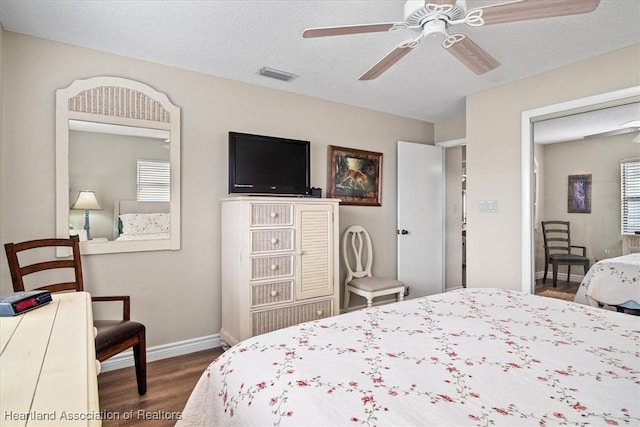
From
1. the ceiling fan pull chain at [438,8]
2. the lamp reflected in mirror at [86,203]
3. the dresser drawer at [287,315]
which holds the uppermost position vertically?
the ceiling fan pull chain at [438,8]

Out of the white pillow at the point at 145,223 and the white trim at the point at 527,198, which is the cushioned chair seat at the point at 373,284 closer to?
the white trim at the point at 527,198

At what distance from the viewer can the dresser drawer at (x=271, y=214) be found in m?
2.72

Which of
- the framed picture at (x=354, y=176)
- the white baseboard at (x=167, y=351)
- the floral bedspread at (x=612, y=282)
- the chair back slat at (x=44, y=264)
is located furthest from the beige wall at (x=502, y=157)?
the chair back slat at (x=44, y=264)

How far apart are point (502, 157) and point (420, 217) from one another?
130cm

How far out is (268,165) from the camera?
3.14m

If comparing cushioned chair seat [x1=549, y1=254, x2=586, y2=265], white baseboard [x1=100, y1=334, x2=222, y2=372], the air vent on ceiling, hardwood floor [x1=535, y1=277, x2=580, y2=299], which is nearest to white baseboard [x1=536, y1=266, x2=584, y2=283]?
hardwood floor [x1=535, y1=277, x2=580, y2=299]

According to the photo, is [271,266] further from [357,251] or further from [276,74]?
[276,74]

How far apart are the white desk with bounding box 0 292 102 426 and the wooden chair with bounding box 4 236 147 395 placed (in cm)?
89

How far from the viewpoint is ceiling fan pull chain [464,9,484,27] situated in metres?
1.51

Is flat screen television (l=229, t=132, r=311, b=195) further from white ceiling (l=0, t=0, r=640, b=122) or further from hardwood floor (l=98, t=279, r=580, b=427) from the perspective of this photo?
hardwood floor (l=98, t=279, r=580, b=427)

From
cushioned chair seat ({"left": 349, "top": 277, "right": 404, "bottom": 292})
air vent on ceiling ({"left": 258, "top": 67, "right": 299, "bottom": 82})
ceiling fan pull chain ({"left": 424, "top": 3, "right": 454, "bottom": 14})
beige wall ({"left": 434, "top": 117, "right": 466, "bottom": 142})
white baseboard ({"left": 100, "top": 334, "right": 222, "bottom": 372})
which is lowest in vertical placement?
white baseboard ({"left": 100, "top": 334, "right": 222, "bottom": 372})

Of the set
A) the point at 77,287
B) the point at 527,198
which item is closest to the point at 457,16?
the point at 527,198

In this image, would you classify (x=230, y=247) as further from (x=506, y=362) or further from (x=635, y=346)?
(x=635, y=346)

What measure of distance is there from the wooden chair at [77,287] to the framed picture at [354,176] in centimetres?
225
